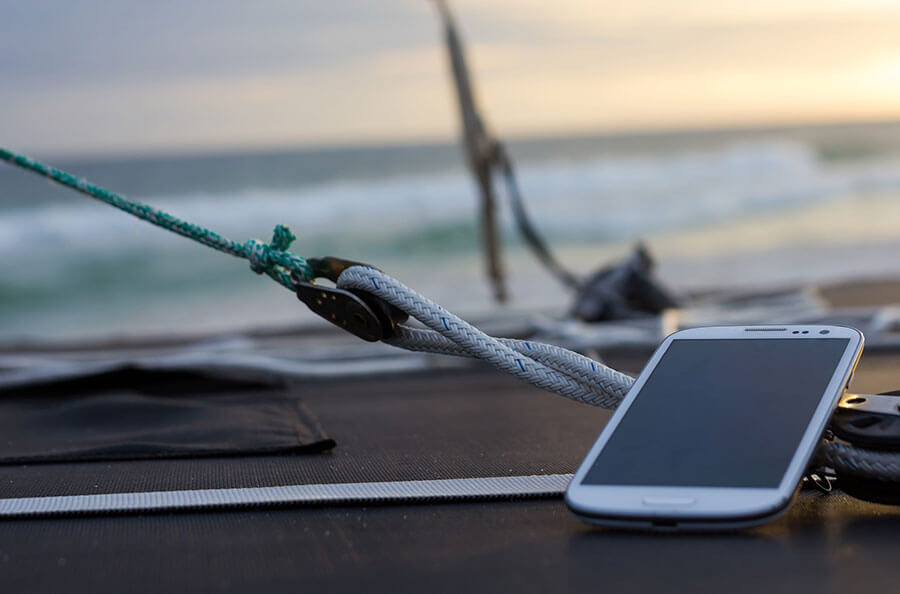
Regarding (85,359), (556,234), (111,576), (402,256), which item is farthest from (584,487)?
(556,234)

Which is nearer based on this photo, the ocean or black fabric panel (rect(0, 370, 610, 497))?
black fabric panel (rect(0, 370, 610, 497))

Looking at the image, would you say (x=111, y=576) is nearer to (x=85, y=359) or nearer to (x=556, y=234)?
(x=85, y=359)

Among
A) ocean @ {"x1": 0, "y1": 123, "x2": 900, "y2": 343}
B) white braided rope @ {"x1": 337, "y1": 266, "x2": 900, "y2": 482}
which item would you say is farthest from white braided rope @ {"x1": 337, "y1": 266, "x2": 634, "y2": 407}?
ocean @ {"x1": 0, "y1": 123, "x2": 900, "y2": 343}

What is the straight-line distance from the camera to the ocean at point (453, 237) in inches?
240

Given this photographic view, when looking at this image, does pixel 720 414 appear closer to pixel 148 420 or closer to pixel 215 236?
pixel 215 236

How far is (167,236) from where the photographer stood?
9.38 m

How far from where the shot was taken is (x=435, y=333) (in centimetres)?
127

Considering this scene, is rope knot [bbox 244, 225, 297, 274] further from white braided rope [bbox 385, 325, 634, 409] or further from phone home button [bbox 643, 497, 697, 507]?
phone home button [bbox 643, 497, 697, 507]

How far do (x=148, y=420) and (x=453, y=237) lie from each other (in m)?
8.94

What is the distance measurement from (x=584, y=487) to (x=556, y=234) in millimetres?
10274

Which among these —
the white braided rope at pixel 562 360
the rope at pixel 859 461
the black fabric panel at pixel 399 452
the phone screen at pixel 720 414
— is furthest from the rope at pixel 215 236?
the rope at pixel 859 461

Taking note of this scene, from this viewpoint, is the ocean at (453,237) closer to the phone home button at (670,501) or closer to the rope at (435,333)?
the rope at (435,333)

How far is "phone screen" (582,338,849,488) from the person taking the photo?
0.95 m

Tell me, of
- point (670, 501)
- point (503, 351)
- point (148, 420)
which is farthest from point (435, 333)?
point (148, 420)
